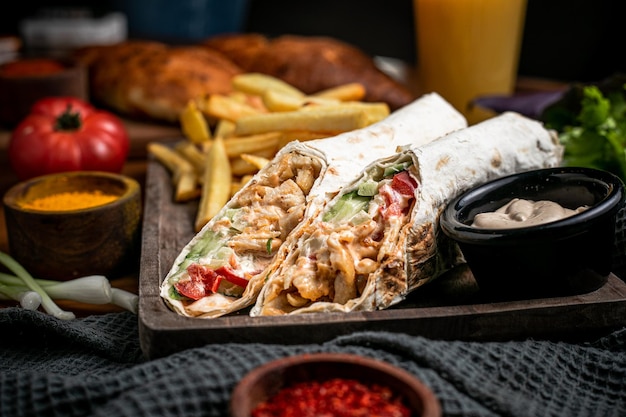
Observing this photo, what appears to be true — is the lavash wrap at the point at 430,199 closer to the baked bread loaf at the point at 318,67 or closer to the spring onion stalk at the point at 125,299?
the spring onion stalk at the point at 125,299

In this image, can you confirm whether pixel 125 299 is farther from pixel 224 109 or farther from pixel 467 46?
pixel 467 46

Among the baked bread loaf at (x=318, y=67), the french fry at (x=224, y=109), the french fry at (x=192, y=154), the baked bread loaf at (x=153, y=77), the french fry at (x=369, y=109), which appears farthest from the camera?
the baked bread loaf at (x=318, y=67)

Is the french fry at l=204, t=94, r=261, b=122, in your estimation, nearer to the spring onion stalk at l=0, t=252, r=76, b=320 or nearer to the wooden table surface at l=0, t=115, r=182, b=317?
the wooden table surface at l=0, t=115, r=182, b=317

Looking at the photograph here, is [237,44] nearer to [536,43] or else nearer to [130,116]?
[130,116]

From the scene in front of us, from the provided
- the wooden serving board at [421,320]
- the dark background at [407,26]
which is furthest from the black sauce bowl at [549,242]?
the dark background at [407,26]

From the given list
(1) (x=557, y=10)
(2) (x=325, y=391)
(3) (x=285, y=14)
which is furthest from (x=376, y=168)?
(3) (x=285, y=14)

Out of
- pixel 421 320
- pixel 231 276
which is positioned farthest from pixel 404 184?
pixel 231 276
